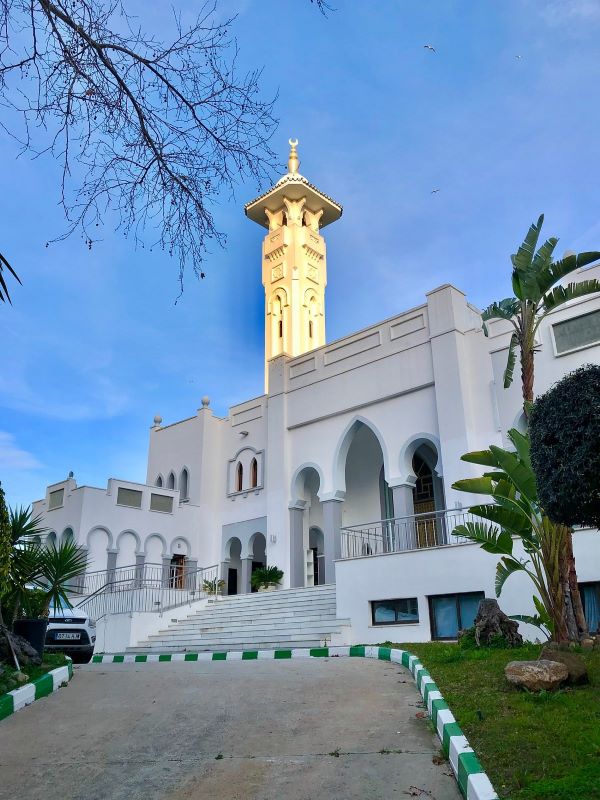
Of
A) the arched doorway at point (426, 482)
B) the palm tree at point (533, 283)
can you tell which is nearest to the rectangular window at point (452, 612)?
the palm tree at point (533, 283)

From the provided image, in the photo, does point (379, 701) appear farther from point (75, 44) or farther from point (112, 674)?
point (75, 44)

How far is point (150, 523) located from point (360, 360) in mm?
9458

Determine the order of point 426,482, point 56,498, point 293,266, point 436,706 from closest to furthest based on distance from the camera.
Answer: point 436,706
point 426,482
point 56,498
point 293,266

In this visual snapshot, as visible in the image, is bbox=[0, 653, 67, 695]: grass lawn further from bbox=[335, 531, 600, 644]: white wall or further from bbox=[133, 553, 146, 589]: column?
bbox=[133, 553, 146, 589]: column

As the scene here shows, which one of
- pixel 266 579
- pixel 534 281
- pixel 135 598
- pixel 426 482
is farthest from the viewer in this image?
pixel 426 482

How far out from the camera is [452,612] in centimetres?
1412

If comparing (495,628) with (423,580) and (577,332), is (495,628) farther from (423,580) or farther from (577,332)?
(577,332)

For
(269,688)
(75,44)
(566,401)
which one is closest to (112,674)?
(269,688)

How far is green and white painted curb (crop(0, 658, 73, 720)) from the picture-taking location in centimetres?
660

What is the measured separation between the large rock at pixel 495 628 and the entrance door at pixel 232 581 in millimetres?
16017

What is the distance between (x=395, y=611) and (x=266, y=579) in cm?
612

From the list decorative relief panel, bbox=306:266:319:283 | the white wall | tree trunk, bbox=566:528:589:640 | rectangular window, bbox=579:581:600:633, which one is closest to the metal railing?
the white wall

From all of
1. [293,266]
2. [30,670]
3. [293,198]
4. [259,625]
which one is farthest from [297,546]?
[293,198]

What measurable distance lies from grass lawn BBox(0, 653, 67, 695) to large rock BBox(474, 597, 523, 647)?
19.8ft
